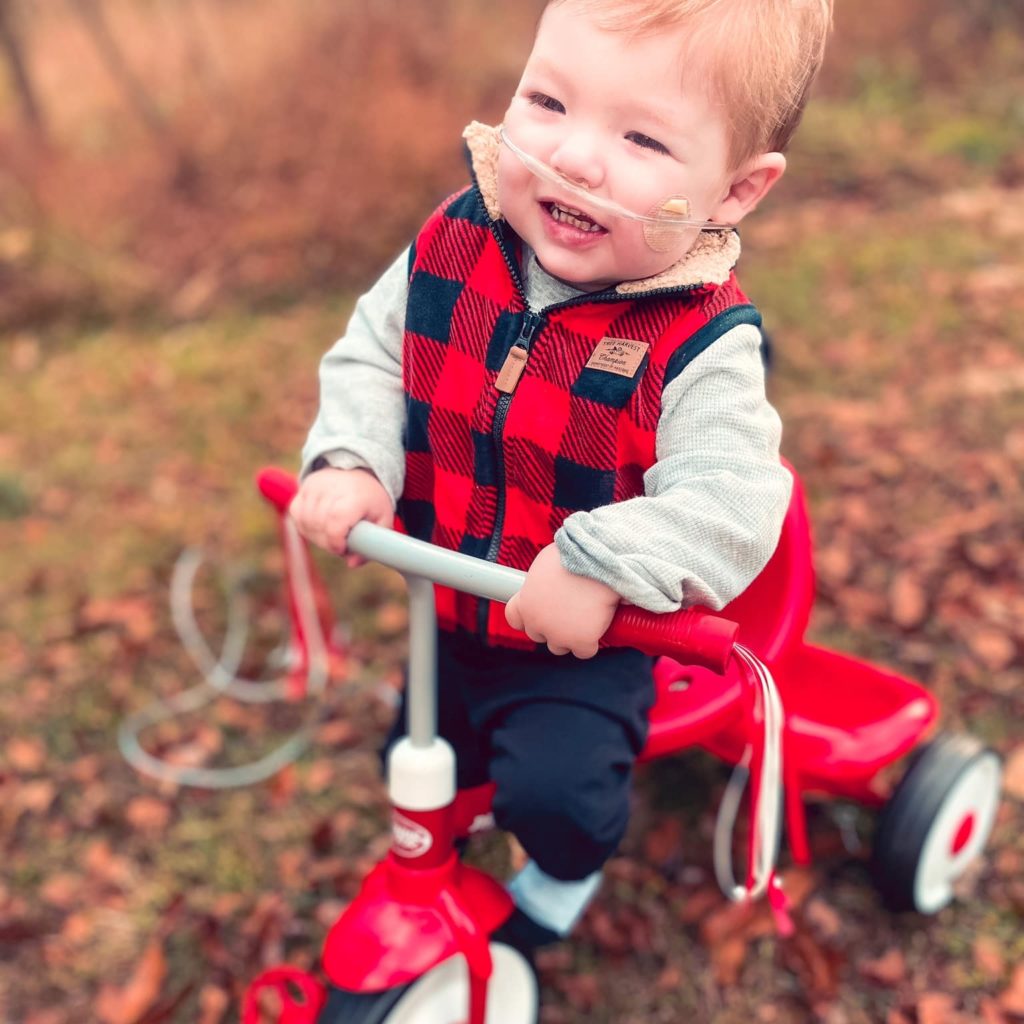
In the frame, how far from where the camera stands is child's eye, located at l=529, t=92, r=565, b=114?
55.6 inches

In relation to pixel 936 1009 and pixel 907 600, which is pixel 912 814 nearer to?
pixel 936 1009

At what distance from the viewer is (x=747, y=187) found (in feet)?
4.85

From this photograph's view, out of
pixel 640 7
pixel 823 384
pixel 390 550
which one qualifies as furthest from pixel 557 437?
pixel 823 384

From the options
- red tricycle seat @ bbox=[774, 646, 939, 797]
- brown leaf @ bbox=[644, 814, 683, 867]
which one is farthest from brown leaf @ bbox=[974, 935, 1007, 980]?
brown leaf @ bbox=[644, 814, 683, 867]

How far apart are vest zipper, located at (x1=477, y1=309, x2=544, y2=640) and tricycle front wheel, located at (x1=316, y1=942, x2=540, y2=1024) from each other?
69 cm

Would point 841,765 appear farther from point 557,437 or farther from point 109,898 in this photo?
point 109,898

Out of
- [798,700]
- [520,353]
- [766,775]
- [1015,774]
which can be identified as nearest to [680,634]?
[766,775]

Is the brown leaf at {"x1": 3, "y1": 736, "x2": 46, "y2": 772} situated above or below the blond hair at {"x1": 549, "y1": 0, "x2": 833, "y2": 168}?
below

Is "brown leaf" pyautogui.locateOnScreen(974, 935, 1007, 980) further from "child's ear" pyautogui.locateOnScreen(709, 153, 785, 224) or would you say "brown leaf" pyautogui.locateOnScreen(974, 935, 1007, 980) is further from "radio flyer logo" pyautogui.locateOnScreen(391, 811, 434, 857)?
"child's ear" pyautogui.locateOnScreen(709, 153, 785, 224)

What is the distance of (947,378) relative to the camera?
14.2 feet

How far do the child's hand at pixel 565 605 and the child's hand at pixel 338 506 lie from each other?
0.34 meters

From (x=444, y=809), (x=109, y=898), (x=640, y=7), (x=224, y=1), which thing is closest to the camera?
(x=640, y=7)

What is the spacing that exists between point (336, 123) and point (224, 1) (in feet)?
5.30

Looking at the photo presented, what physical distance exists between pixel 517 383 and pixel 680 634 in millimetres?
462
